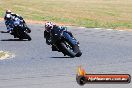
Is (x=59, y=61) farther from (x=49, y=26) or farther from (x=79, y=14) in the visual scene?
(x=79, y=14)

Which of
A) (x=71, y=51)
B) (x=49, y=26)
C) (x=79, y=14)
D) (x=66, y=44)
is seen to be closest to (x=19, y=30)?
(x=49, y=26)

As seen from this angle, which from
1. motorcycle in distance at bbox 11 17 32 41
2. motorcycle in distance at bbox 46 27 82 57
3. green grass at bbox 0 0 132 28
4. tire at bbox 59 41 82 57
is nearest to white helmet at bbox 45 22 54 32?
motorcycle in distance at bbox 46 27 82 57

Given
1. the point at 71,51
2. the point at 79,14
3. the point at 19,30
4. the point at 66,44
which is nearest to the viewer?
the point at 71,51

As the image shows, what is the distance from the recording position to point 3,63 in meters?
20.3

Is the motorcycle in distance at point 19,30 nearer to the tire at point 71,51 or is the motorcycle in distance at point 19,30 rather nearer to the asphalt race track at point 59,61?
the asphalt race track at point 59,61

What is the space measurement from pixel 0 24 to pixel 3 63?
17581mm

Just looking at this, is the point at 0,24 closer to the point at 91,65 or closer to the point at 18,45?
the point at 18,45

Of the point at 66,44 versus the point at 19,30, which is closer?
the point at 66,44

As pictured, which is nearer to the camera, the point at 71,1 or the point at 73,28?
the point at 73,28

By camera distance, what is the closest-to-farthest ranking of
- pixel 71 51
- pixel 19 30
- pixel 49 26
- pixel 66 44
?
pixel 71 51, pixel 66 44, pixel 49 26, pixel 19 30

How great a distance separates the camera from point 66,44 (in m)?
22.3

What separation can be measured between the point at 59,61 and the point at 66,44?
1.40 m

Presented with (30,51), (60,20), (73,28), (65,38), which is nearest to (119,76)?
A: (65,38)

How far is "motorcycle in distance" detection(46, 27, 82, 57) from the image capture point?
22047 millimetres
